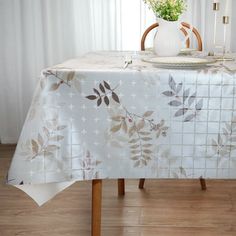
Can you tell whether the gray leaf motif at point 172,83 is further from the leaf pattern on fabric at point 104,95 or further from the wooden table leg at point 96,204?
the wooden table leg at point 96,204

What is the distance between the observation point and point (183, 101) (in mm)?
972

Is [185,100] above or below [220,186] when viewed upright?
above

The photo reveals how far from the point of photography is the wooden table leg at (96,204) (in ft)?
3.67

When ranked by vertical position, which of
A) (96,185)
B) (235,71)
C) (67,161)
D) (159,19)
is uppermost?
(159,19)

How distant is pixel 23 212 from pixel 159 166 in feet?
2.91

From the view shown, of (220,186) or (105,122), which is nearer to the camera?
(105,122)

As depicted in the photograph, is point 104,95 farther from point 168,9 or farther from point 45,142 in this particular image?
point 168,9

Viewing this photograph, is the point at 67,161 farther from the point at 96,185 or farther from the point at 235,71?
the point at 235,71

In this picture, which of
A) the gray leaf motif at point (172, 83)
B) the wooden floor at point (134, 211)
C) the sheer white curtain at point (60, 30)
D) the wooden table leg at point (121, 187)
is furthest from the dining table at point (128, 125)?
the sheer white curtain at point (60, 30)

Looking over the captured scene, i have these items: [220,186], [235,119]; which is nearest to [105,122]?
[235,119]

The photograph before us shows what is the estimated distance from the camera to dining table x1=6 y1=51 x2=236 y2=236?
97 centimetres

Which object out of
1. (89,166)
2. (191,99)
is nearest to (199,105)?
(191,99)

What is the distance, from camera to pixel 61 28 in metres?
2.75

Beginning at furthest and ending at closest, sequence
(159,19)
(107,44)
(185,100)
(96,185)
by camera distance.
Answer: (107,44) < (159,19) < (96,185) < (185,100)
